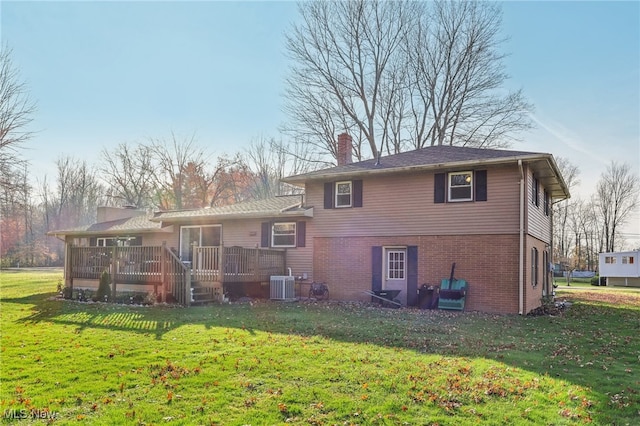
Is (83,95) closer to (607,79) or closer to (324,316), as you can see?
(324,316)

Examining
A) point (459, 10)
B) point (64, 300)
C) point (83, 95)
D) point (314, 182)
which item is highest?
point (459, 10)

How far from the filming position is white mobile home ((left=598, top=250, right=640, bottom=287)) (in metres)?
36.1

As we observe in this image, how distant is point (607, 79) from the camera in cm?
1555

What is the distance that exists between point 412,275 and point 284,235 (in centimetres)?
524

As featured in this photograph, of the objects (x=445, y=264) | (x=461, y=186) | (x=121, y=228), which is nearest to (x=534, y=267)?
(x=445, y=264)

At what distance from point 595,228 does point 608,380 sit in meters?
58.5

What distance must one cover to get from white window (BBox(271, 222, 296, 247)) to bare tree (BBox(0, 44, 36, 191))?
11.8 metres

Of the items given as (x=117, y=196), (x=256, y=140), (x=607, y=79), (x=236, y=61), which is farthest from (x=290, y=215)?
(x=117, y=196)

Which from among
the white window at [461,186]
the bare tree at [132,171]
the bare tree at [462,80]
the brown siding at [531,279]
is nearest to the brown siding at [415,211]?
the white window at [461,186]

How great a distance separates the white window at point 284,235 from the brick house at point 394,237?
40mm

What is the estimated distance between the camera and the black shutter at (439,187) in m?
14.5

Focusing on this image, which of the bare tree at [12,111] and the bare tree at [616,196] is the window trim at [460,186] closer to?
the bare tree at [12,111]

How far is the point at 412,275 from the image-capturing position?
14914 millimetres

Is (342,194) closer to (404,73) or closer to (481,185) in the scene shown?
(481,185)
